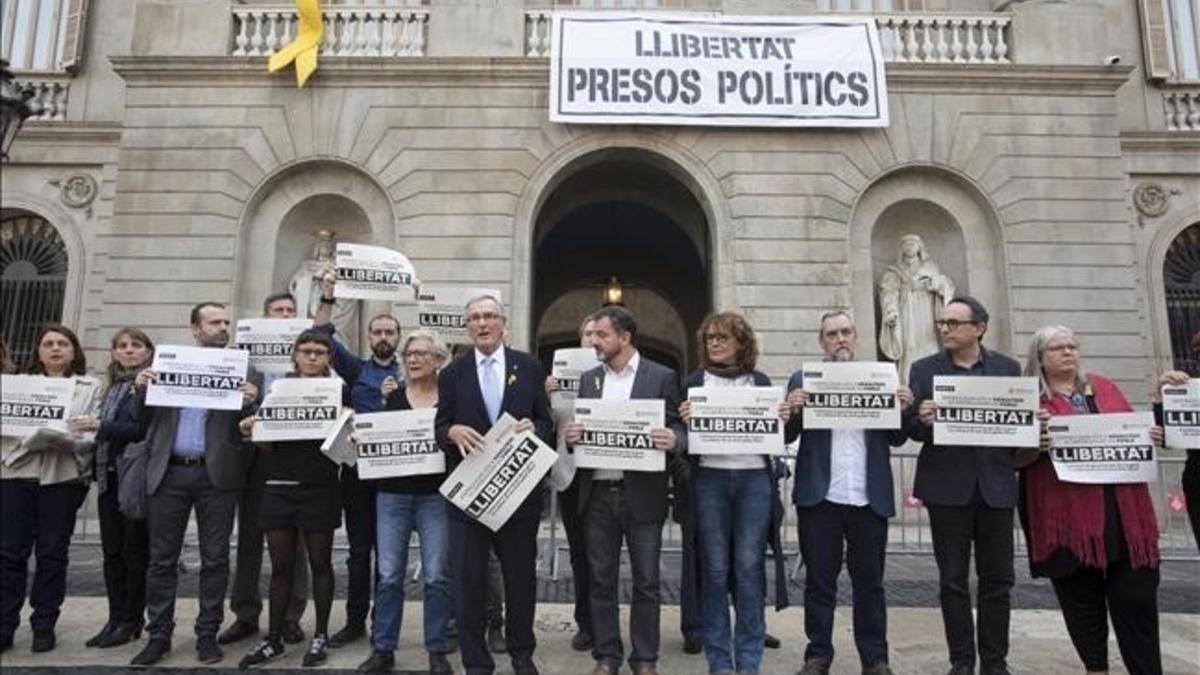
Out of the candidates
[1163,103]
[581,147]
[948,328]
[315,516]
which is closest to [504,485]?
[315,516]

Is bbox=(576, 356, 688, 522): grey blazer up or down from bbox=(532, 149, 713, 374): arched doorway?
down

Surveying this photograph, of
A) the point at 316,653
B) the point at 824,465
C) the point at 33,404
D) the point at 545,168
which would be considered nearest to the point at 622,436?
the point at 824,465

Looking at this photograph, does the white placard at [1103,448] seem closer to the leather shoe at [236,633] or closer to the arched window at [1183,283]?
the leather shoe at [236,633]

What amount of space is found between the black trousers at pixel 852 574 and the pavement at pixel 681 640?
1.51ft

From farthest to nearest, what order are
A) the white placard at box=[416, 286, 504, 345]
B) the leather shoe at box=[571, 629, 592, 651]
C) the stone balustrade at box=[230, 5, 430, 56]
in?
the stone balustrade at box=[230, 5, 430, 56]
the white placard at box=[416, 286, 504, 345]
the leather shoe at box=[571, 629, 592, 651]

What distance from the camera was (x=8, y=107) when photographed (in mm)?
5055

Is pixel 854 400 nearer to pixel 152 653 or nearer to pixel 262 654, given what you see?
pixel 262 654

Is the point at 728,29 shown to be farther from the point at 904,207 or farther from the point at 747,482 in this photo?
the point at 747,482

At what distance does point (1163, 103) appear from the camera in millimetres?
16531

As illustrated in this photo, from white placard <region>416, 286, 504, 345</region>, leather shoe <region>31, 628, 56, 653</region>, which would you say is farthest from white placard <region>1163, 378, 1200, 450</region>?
leather shoe <region>31, 628, 56, 653</region>

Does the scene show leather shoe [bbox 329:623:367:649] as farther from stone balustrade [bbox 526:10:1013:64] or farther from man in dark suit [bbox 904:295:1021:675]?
stone balustrade [bbox 526:10:1013:64]

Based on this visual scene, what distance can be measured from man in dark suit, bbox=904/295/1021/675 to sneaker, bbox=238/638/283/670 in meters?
4.49

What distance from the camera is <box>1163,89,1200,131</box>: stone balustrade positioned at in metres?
16.5

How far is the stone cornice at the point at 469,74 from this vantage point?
14.3 m
